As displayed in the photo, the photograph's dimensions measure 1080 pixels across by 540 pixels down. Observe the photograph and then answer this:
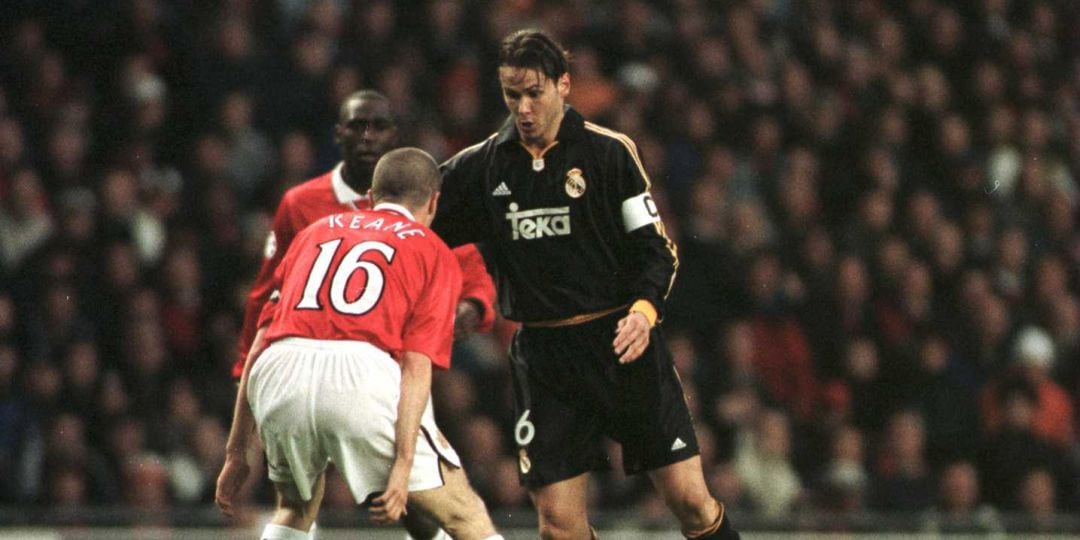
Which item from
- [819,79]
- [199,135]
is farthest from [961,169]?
[199,135]

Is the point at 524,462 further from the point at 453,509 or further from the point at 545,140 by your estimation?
the point at 545,140

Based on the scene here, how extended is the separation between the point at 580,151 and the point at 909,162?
633 centimetres

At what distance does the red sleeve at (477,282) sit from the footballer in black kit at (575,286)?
22cm

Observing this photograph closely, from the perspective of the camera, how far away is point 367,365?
5.14 metres

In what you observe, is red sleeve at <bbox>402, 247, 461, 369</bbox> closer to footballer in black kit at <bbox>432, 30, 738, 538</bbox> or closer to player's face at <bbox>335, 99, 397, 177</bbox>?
footballer in black kit at <bbox>432, 30, 738, 538</bbox>

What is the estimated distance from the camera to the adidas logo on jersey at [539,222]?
5.86m

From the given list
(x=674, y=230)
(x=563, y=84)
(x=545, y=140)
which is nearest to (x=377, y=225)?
(x=545, y=140)

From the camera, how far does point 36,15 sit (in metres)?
10.1

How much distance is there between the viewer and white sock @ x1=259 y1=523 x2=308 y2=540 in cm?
548

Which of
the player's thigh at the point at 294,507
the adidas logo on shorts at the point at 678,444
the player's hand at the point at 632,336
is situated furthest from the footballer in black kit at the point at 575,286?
the player's thigh at the point at 294,507

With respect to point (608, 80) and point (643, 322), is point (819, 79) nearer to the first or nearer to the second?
point (608, 80)

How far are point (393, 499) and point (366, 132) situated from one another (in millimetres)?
1681

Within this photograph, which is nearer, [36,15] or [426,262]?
[426,262]

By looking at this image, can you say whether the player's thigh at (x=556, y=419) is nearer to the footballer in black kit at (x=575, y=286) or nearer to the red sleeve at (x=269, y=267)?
the footballer in black kit at (x=575, y=286)
